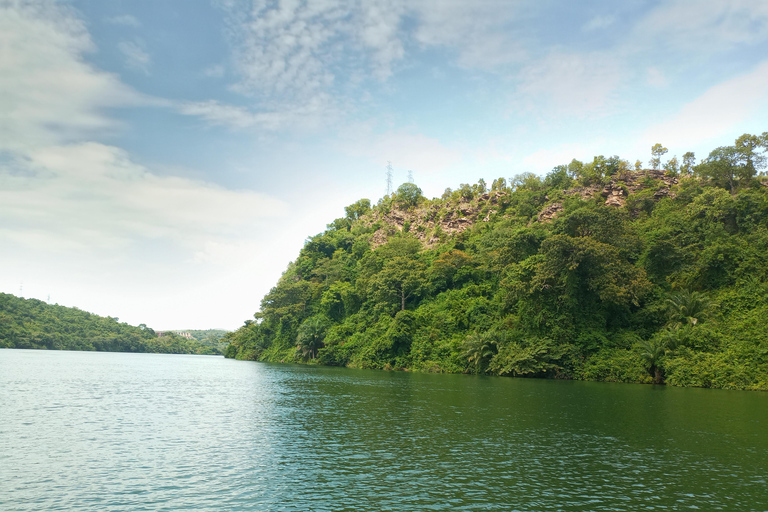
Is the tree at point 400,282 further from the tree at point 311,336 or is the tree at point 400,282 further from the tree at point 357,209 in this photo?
the tree at point 357,209

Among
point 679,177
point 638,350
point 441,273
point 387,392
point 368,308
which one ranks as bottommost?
point 387,392

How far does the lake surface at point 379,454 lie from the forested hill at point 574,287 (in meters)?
19.4

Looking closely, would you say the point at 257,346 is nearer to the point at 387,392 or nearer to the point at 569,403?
the point at 387,392

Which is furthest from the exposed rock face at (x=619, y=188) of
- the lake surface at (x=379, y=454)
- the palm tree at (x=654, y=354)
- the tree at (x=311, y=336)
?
the lake surface at (x=379, y=454)

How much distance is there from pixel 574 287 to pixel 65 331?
167 m

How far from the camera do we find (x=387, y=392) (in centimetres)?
4025

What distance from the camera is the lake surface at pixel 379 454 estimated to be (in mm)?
13719

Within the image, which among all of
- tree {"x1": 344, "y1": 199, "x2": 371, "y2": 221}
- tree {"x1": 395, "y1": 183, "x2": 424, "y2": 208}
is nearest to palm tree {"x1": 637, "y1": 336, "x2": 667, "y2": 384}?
tree {"x1": 395, "y1": 183, "x2": 424, "y2": 208}

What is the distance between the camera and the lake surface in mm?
13719

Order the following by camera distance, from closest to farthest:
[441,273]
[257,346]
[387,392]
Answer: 1. [387,392]
2. [441,273]
3. [257,346]

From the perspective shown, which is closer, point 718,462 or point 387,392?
point 718,462

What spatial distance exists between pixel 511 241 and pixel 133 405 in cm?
5265

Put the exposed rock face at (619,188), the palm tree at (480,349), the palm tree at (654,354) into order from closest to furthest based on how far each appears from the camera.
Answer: the palm tree at (654,354)
the palm tree at (480,349)
the exposed rock face at (619,188)

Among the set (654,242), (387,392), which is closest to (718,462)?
(387,392)
